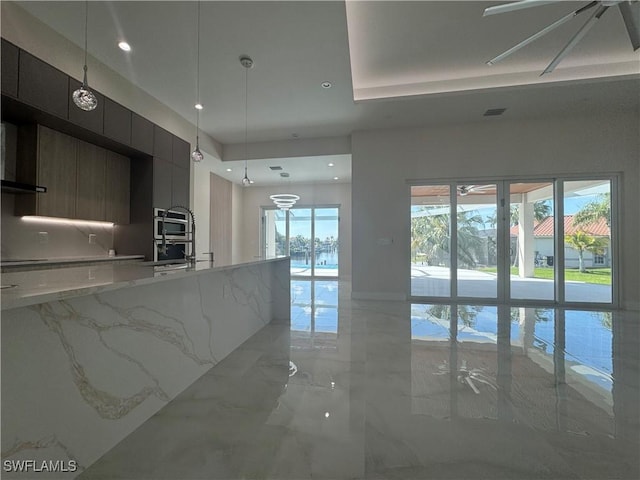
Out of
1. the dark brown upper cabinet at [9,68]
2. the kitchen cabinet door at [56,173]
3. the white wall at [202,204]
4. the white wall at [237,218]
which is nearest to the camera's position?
the dark brown upper cabinet at [9,68]

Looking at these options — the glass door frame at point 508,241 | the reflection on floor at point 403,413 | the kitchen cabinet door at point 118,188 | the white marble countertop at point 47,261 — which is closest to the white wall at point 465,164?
the glass door frame at point 508,241

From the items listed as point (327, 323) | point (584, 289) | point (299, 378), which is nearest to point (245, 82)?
point (327, 323)

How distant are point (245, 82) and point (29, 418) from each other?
13.1 ft

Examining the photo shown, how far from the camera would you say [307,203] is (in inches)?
361

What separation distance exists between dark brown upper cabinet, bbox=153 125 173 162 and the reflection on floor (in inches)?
130

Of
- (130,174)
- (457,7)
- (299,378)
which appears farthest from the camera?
(130,174)

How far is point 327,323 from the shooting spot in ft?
12.9

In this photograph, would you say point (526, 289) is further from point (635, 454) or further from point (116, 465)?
point (116, 465)

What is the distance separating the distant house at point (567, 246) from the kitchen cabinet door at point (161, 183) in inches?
241

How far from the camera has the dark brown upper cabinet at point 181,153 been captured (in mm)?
4785

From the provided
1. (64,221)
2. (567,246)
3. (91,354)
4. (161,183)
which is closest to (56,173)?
(64,221)

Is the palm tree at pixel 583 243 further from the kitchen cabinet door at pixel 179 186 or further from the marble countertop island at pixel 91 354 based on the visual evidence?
the kitchen cabinet door at pixel 179 186

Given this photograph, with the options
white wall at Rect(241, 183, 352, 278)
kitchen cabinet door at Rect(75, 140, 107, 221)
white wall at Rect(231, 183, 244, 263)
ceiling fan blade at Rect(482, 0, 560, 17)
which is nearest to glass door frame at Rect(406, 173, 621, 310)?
ceiling fan blade at Rect(482, 0, 560, 17)

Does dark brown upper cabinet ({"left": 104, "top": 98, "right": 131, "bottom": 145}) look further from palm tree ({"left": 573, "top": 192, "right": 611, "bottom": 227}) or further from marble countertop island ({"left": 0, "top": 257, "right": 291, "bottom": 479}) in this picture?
palm tree ({"left": 573, "top": 192, "right": 611, "bottom": 227})
